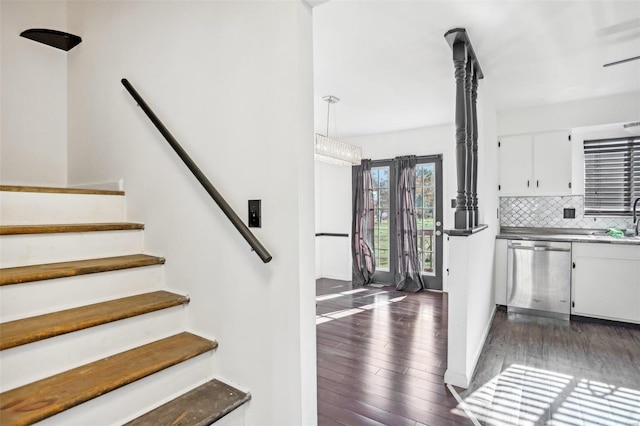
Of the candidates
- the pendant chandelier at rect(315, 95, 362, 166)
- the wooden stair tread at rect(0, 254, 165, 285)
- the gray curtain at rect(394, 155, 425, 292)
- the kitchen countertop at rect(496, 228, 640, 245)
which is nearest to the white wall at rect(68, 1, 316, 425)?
the wooden stair tread at rect(0, 254, 165, 285)

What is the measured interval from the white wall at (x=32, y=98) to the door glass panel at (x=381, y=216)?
4.39 meters

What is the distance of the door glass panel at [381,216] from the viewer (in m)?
5.73

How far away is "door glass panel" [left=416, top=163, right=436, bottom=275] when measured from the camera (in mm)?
5340

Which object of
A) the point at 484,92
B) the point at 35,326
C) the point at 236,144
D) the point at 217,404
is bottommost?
the point at 217,404

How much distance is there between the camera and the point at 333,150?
3.69m

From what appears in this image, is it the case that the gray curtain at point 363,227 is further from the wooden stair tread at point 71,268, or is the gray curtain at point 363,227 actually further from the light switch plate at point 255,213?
the light switch plate at point 255,213

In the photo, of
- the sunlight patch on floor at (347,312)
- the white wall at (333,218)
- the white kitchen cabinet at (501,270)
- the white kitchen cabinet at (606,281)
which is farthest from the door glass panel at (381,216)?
the white kitchen cabinet at (606,281)

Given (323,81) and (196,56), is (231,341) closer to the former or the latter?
(196,56)

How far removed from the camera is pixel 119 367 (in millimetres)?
1384

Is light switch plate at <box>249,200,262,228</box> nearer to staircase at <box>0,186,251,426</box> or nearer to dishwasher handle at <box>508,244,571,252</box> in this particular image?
staircase at <box>0,186,251,426</box>

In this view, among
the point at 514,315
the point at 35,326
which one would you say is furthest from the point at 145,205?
the point at 514,315

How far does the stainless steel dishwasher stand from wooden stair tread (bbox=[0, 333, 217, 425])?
383 centimetres

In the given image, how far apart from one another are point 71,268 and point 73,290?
0.11 m

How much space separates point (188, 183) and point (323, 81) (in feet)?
6.98
